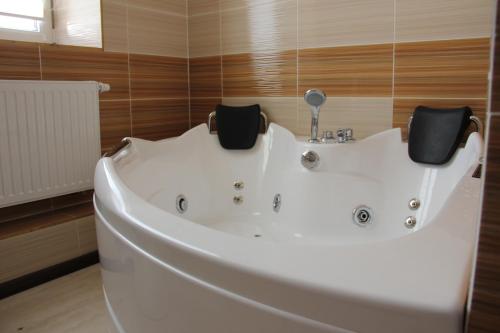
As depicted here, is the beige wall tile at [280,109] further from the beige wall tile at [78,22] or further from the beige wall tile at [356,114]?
the beige wall tile at [78,22]

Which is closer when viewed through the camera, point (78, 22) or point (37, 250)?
point (37, 250)

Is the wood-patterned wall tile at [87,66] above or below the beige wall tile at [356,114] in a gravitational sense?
above

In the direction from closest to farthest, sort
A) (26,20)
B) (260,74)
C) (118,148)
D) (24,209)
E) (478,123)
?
Answer: (478,123), (118,148), (24,209), (26,20), (260,74)

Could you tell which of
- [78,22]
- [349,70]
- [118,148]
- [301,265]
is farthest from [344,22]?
[301,265]

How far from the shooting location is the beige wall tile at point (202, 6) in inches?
99.5

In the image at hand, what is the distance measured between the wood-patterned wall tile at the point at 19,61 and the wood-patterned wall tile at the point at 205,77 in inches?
37.7

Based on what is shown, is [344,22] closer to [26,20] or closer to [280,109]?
[280,109]

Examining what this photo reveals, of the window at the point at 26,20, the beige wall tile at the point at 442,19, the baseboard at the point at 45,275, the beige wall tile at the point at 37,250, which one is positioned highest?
the window at the point at 26,20

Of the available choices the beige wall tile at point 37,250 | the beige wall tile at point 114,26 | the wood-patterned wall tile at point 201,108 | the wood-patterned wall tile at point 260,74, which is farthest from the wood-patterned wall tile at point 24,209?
the wood-patterned wall tile at point 260,74

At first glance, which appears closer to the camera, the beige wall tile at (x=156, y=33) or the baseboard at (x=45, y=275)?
the baseboard at (x=45, y=275)

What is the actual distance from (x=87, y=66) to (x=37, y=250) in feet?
2.95

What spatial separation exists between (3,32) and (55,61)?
1.20ft

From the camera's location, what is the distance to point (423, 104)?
1.84 metres

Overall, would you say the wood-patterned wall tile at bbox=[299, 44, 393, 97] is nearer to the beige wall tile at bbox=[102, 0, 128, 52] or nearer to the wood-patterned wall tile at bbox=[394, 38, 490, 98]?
the wood-patterned wall tile at bbox=[394, 38, 490, 98]
